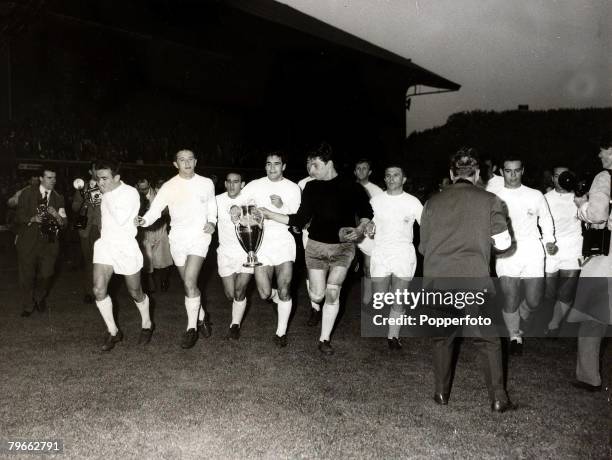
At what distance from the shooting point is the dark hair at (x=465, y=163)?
449 centimetres

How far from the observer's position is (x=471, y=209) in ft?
14.4

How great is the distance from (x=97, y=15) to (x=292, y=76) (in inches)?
328

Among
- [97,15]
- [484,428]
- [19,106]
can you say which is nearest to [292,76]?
[97,15]

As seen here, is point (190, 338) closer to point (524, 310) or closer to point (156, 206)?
point (156, 206)

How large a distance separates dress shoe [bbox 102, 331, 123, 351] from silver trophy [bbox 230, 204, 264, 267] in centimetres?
170

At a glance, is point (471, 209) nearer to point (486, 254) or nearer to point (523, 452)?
point (486, 254)

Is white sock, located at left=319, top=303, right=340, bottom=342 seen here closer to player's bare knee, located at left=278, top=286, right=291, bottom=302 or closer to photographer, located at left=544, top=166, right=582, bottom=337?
player's bare knee, located at left=278, top=286, right=291, bottom=302

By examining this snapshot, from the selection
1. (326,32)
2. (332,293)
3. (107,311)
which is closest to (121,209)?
(107,311)

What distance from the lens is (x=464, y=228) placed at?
441 cm

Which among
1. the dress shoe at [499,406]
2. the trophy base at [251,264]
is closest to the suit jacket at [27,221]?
the trophy base at [251,264]

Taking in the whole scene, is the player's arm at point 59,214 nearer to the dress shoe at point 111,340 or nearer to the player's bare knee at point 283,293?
the dress shoe at point 111,340

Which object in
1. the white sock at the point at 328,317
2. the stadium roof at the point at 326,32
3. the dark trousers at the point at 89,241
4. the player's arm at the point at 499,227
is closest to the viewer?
the player's arm at the point at 499,227

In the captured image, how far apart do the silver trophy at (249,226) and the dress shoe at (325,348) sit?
1.15m

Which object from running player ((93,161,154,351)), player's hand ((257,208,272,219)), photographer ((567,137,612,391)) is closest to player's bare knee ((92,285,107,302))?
running player ((93,161,154,351))
